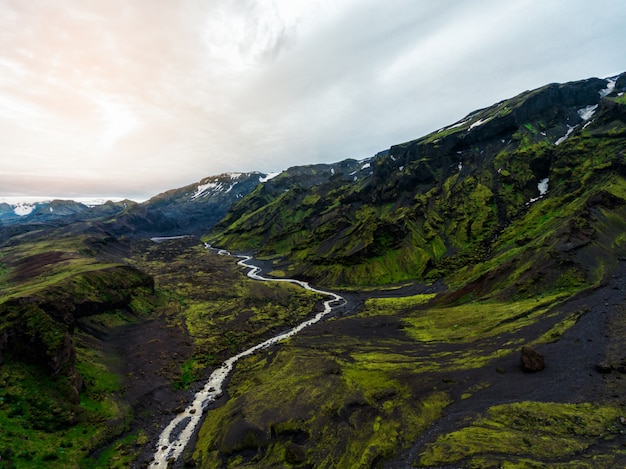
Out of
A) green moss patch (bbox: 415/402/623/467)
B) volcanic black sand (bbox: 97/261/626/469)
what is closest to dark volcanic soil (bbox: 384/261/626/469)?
volcanic black sand (bbox: 97/261/626/469)

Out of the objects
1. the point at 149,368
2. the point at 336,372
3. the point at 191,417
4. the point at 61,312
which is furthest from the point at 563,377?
the point at 61,312

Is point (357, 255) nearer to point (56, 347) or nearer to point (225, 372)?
point (225, 372)

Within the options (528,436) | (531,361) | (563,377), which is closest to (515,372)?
→ (531,361)

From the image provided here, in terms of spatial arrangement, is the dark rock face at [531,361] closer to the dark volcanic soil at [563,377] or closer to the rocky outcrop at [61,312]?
the dark volcanic soil at [563,377]

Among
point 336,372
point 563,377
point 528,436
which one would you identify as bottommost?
point 563,377

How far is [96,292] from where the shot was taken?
100188mm

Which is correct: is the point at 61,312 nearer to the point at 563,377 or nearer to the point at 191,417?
the point at 191,417

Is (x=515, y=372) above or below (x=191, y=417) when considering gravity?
below

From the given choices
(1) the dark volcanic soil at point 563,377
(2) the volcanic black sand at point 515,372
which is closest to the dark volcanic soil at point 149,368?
(2) the volcanic black sand at point 515,372

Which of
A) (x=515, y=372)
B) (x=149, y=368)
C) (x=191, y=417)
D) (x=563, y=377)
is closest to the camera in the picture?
(x=563, y=377)

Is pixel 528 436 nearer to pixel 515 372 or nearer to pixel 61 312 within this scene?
pixel 515 372

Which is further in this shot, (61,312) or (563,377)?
(61,312)

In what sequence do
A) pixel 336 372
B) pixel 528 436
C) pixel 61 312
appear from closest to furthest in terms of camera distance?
pixel 528 436, pixel 336 372, pixel 61 312

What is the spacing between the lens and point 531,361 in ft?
173
